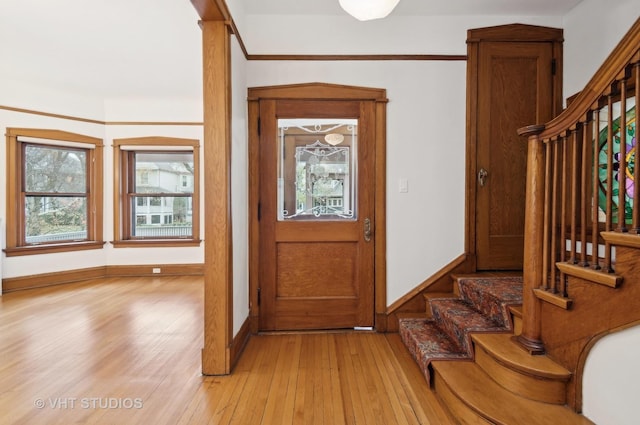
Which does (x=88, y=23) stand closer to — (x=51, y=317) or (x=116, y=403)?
(x=51, y=317)

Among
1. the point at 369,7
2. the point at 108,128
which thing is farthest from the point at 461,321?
the point at 108,128

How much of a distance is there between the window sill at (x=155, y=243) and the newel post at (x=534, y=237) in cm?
449

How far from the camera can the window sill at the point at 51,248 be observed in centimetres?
404

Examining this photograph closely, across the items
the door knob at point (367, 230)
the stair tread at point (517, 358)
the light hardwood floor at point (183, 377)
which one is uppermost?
the door knob at point (367, 230)

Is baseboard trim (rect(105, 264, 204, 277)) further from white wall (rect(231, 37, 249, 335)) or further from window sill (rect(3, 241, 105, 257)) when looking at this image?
white wall (rect(231, 37, 249, 335))

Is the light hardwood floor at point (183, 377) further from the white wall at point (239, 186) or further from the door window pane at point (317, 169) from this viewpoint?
the door window pane at point (317, 169)

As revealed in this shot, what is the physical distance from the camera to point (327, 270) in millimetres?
2775

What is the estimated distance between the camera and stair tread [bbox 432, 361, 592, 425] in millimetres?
1426

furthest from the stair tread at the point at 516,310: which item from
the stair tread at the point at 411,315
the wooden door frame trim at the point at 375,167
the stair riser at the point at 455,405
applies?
the wooden door frame trim at the point at 375,167

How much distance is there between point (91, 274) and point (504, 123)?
5789mm

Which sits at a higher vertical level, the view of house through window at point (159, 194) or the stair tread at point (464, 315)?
the view of house through window at point (159, 194)

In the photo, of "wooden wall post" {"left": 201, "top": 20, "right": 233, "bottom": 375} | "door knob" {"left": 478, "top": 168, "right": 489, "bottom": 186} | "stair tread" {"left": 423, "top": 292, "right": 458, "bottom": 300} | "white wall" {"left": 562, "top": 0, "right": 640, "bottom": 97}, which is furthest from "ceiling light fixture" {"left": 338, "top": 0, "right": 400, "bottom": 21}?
"stair tread" {"left": 423, "top": 292, "right": 458, "bottom": 300}

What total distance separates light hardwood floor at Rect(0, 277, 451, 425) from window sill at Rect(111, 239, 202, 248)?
5.62 ft

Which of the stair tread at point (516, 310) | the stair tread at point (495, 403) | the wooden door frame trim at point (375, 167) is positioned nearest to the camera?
the stair tread at point (495, 403)
